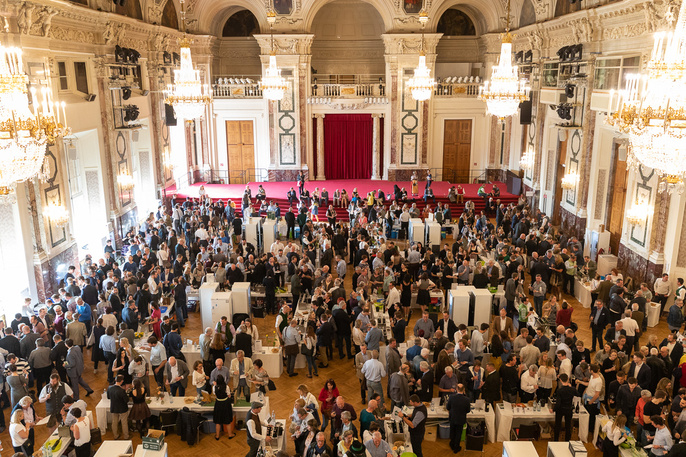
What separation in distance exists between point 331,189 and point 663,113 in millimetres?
17861

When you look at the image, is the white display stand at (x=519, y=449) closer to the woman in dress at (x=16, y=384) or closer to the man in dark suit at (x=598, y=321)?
the man in dark suit at (x=598, y=321)

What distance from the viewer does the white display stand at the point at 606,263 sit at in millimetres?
14969

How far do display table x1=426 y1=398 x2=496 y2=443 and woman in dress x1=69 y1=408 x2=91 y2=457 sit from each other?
497 centimetres

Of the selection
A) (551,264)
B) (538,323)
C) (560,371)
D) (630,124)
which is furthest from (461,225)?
(630,124)

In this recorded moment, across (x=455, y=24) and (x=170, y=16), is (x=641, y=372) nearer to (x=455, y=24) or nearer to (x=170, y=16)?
(x=170, y=16)

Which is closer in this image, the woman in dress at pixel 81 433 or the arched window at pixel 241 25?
the woman in dress at pixel 81 433

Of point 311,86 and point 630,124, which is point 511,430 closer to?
point 630,124

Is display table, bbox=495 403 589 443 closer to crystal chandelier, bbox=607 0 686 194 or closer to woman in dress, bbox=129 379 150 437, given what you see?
crystal chandelier, bbox=607 0 686 194

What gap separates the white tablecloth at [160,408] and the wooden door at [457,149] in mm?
19009

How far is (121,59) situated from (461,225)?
1153 cm

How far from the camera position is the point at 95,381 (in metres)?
10.6

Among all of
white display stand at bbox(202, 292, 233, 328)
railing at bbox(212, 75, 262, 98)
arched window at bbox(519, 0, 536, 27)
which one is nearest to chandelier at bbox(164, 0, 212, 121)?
white display stand at bbox(202, 292, 233, 328)

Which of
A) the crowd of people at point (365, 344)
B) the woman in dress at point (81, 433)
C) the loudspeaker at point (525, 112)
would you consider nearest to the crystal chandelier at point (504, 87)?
the crowd of people at point (365, 344)

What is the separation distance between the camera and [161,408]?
891 cm
